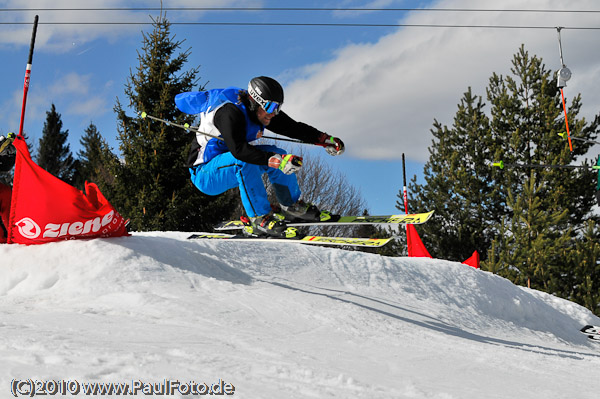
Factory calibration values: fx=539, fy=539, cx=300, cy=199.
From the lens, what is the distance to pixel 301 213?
6211 millimetres

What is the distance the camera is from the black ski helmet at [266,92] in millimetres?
5613

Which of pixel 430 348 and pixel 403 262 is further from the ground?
pixel 403 262

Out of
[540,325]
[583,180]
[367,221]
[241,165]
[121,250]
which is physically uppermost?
[583,180]

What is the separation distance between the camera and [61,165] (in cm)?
4256

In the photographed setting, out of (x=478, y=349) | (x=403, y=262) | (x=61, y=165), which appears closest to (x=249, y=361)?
(x=478, y=349)

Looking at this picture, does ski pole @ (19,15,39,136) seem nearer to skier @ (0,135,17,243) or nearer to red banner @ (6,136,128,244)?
skier @ (0,135,17,243)

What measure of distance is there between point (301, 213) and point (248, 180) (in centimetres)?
78

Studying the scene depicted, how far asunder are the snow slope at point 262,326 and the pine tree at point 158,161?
7622 millimetres

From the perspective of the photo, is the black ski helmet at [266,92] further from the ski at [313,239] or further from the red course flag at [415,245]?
the red course flag at [415,245]

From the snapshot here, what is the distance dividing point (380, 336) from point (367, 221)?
228cm

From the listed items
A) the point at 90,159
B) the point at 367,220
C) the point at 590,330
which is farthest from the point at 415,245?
the point at 90,159

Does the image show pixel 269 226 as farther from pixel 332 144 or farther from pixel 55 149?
pixel 55 149

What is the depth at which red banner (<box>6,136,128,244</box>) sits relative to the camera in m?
5.47

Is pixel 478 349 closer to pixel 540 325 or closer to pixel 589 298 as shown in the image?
pixel 540 325
